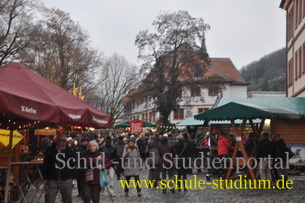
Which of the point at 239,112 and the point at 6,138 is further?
the point at 239,112

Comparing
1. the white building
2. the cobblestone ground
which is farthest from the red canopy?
the white building

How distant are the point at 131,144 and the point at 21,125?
14.7ft

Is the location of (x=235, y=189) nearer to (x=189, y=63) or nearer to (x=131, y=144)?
(x=131, y=144)

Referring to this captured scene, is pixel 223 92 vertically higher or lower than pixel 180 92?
higher

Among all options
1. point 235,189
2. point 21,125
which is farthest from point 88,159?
point 235,189

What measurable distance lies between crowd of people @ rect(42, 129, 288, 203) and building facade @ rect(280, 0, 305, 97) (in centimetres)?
1108

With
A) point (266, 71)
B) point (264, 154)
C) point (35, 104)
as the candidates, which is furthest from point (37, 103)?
point (266, 71)

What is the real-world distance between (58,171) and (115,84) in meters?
60.2

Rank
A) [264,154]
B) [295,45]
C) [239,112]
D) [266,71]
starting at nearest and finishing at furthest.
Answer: [239,112] < [264,154] < [295,45] < [266,71]

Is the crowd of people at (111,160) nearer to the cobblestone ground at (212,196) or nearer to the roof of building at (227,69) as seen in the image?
the cobblestone ground at (212,196)

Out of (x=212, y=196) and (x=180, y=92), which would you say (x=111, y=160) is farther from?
(x=180, y=92)

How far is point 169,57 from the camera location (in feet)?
175

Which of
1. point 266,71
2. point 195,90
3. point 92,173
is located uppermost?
point 266,71

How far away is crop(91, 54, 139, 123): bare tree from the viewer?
Answer: 68.0 meters
